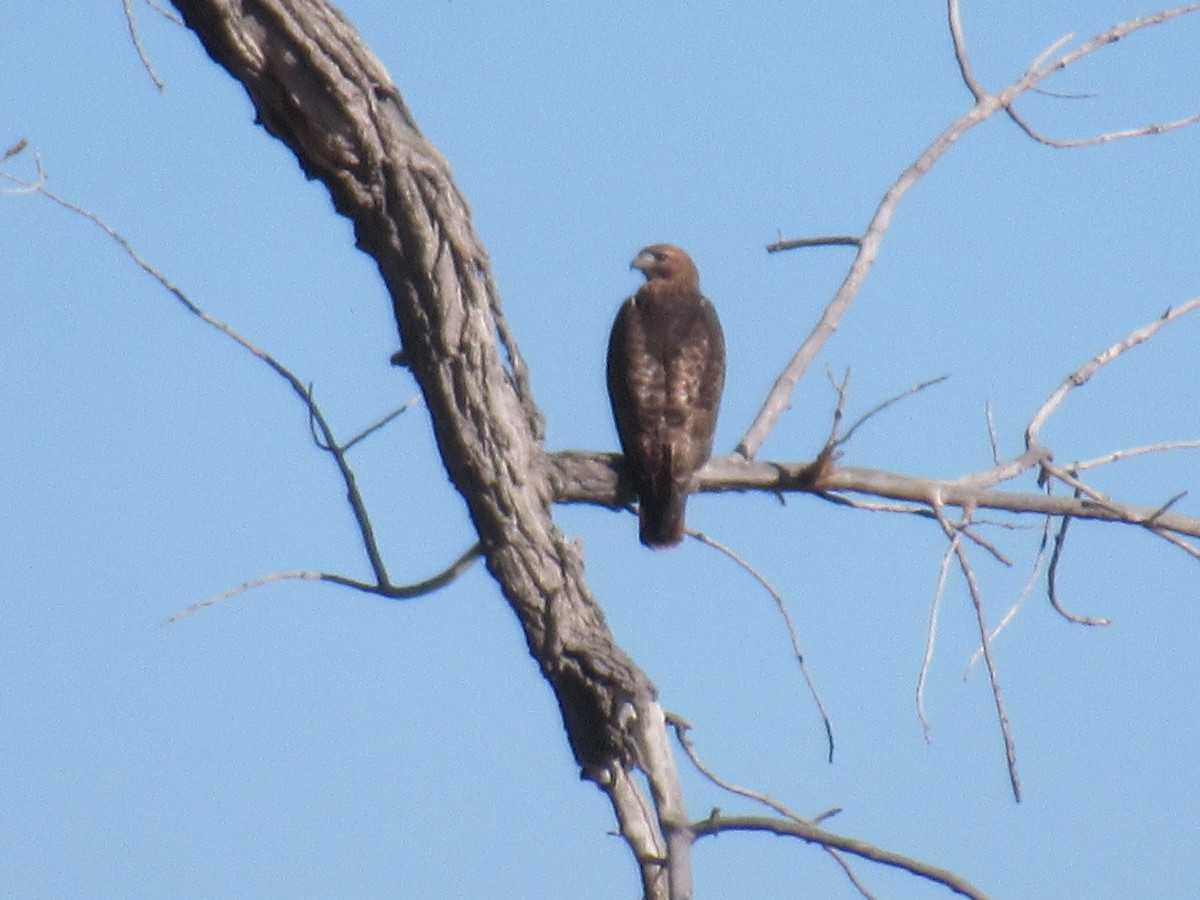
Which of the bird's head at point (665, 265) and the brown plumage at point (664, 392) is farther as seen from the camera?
the bird's head at point (665, 265)

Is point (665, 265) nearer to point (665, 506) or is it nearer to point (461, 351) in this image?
point (665, 506)

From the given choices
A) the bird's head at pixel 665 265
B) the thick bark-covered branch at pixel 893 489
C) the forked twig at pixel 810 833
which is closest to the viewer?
the forked twig at pixel 810 833

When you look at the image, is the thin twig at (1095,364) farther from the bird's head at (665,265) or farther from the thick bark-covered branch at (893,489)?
the bird's head at (665,265)

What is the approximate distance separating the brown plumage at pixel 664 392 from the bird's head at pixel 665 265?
1.39ft

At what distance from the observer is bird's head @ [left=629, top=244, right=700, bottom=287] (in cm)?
733

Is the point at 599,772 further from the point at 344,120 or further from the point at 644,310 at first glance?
the point at 644,310

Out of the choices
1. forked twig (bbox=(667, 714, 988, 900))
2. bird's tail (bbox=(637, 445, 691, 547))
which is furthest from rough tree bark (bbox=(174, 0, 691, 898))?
bird's tail (bbox=(637, 445, 691, 547))

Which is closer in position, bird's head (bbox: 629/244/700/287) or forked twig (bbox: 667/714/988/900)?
forked twig (bbox: 667/714/988/900)

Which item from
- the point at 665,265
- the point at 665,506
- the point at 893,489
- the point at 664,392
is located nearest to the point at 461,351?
the point at 893,489

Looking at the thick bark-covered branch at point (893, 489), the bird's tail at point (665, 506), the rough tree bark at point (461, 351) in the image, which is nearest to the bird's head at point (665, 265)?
the bird's tail at point (665, 506)

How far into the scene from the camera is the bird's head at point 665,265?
289 inches

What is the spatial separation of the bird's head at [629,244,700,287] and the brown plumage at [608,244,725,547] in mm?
423

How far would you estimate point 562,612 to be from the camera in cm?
361

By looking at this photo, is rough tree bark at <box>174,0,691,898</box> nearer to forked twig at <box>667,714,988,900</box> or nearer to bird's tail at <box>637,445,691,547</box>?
forked twig at <box>667,714,988,900</box>
